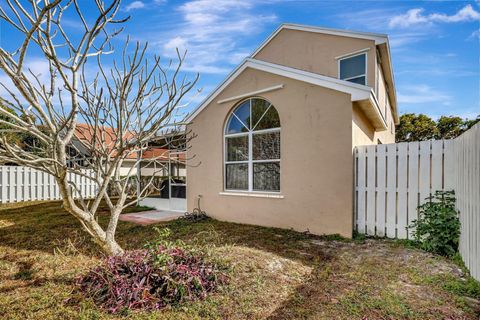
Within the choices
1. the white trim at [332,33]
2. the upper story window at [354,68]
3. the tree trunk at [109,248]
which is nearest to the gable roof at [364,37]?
the white trim at [332,33]

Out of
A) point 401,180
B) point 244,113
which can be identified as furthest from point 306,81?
point 401,180

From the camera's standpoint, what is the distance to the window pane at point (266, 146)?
778 centimetres

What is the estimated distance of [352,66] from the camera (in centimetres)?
1020

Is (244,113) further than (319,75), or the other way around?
(244,113)

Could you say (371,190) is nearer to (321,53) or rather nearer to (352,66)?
(352,66)

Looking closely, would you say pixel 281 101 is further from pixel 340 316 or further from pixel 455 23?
pixel 340 316

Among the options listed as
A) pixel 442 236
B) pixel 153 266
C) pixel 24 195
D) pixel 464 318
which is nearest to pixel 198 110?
pixel 153 266

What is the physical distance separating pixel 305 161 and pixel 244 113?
268 cm

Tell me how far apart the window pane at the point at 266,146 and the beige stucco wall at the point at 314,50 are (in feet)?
14.5

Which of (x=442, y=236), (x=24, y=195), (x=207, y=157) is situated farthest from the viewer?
(x=24, y=195)

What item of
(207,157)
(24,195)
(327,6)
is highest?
(327,6)

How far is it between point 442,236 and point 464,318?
2.75 m

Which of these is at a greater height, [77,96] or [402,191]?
[77,96]

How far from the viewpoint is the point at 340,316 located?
9.78 ft
